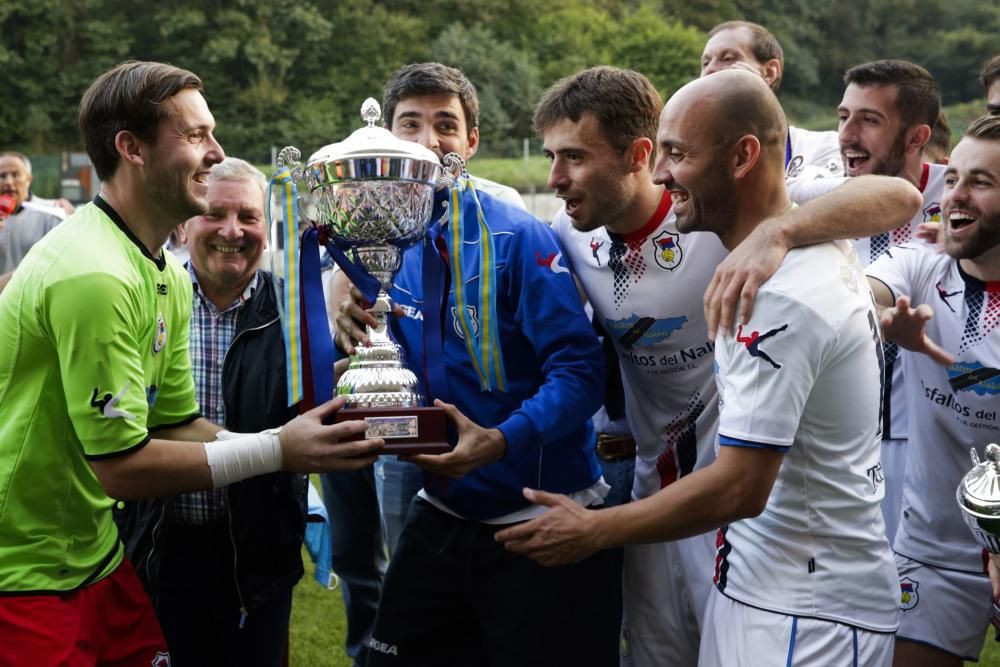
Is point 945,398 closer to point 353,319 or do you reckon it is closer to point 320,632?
point 353,319

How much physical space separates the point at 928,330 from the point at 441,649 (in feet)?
6.32

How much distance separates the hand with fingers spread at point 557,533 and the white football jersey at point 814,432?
1.37 feet

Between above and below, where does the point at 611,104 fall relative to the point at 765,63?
below

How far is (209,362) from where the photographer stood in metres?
4.14

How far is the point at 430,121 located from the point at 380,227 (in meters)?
1.52

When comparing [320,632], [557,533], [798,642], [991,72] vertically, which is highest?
[991,72]

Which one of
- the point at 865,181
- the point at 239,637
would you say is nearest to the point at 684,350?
the point at 865,181

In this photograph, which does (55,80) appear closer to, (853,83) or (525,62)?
(525,62)

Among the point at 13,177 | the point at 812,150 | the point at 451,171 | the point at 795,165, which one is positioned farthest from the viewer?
the point at 13,177

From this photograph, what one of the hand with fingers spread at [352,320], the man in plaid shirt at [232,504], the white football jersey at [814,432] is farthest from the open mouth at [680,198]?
the man in plaid shirt at [232,504]

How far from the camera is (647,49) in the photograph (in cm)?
5125

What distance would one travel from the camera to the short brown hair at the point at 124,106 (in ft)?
10.3

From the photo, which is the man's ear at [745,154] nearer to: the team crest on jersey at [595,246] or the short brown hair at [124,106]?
the team crest on jersey at [595,246]

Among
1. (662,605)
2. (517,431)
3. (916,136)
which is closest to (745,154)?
(517,431)
